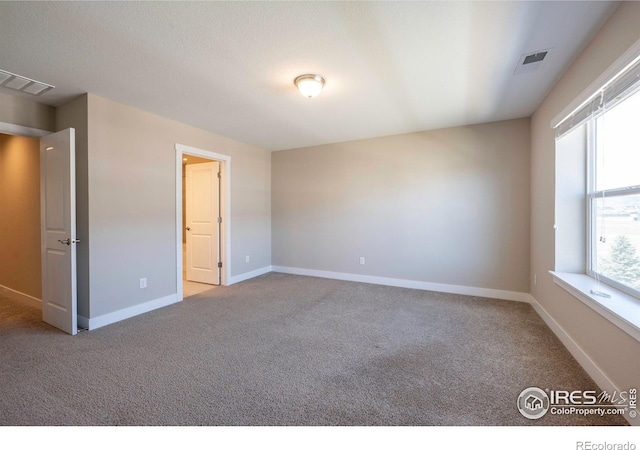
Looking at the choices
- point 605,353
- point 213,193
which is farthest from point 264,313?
point 605,353

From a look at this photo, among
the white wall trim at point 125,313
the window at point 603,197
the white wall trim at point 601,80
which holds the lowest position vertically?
the white wall trim at point 125,313

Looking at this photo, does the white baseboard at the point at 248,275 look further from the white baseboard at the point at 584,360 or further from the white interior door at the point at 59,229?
the white baseboard at the point at 584,360

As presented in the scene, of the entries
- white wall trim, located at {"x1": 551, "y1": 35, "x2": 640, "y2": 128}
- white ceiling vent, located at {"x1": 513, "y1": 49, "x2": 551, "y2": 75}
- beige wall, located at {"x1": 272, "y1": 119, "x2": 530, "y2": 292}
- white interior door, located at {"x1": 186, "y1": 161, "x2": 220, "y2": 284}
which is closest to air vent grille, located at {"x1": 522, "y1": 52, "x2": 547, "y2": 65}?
white ceiling vent, located at {"x1": 513, "y1": 49, "x2": 551, "y2": 75}

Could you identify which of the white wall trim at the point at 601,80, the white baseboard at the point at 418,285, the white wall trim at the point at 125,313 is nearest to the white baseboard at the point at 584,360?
the white baseboard at the point at 418,285

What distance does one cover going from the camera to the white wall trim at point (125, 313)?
2842 millimetres

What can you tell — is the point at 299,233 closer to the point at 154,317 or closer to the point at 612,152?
the point at 154,317

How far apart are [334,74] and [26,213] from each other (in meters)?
4.24

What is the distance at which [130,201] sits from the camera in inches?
124

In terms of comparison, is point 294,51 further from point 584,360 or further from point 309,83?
point 584,360

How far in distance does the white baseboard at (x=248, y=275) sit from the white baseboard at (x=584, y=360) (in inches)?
167

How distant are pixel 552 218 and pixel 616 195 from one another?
0.74 m

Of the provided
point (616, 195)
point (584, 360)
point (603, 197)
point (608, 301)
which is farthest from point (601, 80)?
point (584, 360)

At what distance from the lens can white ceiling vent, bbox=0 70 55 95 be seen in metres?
2.38

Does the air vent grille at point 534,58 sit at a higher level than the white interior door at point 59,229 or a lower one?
higher
